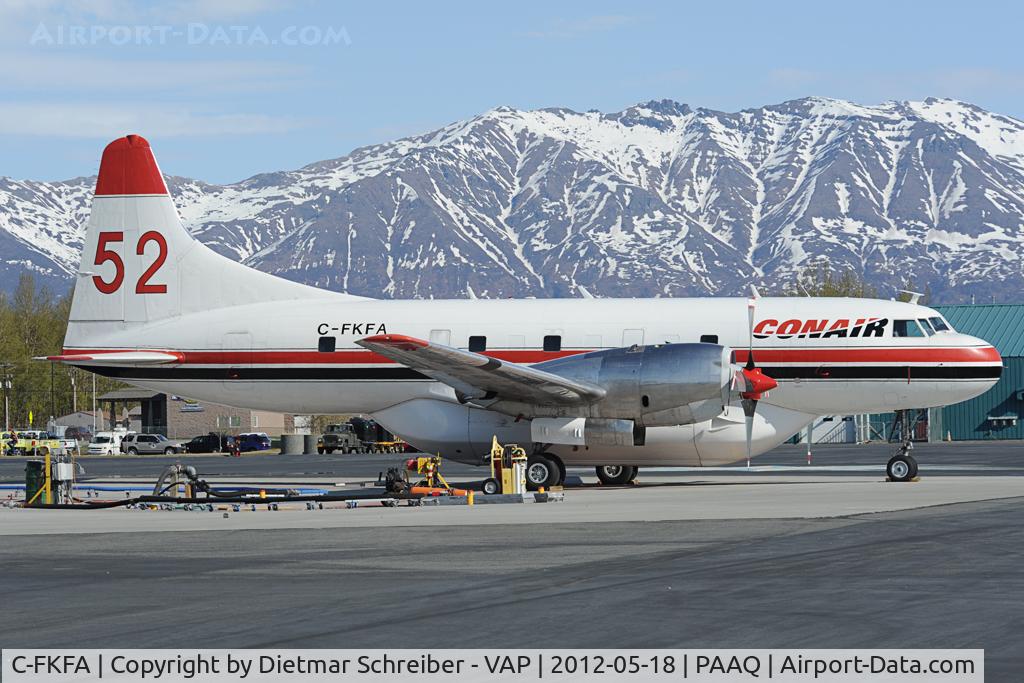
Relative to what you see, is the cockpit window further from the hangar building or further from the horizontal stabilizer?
the hangar building

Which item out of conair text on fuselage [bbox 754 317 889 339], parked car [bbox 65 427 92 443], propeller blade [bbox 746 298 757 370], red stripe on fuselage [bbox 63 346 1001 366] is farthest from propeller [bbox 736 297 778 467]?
parked car [bbox 65 427 92 443]

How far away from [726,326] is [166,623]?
21506 millimetres

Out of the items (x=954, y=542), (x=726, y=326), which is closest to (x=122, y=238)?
(x=726, y=326)

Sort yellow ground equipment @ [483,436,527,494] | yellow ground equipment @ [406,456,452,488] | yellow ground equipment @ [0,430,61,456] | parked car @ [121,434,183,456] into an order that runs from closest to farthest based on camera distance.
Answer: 1. yellow ground equipment @ [483,436,527,494]
2. yellow ground equipment @ [406,456,452,488]
3. yellow ground equipment @ [0,430,61,456]
4. parked car @ [121,434,183,456]

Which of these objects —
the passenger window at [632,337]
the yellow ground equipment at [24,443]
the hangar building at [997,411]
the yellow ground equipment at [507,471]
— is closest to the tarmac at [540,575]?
the yellow ground equipment at [507,471]

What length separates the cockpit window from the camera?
3256 centimetres


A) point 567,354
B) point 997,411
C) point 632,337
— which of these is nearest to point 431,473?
point 567,354

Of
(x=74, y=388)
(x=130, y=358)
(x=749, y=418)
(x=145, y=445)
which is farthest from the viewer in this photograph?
(x=74, y=388)

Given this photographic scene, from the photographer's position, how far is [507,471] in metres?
29.1

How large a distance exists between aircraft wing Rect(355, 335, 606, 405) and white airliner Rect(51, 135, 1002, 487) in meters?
0.06

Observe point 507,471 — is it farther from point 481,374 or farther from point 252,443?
point 252,443

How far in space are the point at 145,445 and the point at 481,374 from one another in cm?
6280

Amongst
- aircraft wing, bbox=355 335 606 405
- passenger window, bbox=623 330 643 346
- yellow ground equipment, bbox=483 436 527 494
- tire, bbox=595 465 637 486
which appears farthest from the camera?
tire, bbox=595 465 637 486
